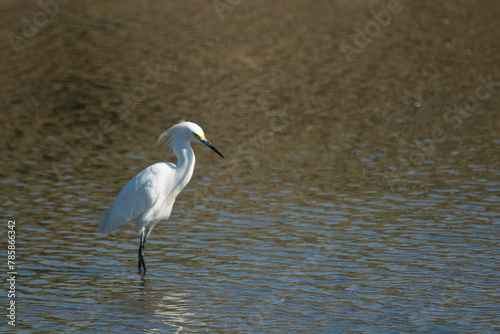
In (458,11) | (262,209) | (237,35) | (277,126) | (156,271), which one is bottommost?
(156,271)

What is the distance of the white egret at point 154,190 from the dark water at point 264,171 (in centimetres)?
66

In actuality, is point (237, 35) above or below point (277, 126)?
above

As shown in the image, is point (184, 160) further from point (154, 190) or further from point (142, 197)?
point (142, 197)

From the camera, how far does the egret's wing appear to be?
10.8 m

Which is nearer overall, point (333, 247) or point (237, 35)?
point (333, 247)

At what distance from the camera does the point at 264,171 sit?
51.6ft

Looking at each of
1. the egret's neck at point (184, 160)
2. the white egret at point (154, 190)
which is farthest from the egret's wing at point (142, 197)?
the egret's neck at point (184, 160)

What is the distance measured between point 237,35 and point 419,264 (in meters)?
20.2

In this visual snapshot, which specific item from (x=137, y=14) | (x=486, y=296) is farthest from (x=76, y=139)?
(x=137, y=14)

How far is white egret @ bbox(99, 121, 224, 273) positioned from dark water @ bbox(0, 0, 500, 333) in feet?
2.17

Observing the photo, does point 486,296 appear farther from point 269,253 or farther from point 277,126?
point 277,126

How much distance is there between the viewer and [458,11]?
33844 mm

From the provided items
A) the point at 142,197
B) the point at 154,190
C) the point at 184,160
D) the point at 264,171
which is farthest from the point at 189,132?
the point at 264,171

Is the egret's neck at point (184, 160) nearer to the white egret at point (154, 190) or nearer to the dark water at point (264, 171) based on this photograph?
the white egret at point (154, 190)
